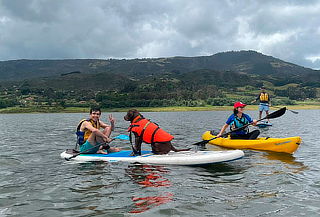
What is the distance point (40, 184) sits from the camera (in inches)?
382

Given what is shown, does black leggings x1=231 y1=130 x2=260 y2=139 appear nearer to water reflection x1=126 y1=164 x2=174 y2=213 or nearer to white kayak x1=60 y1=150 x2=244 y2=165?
white kayak x1=60 y1=150 x2=244 y2=165

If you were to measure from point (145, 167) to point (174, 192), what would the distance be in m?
3.60

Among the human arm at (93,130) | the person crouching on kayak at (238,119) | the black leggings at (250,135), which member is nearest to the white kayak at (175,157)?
the human arm at (93,130)

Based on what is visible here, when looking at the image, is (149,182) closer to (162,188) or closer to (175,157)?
(162,188)

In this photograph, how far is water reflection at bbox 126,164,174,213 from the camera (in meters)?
7.32

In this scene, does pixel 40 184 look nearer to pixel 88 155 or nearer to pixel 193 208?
pixel 88 155

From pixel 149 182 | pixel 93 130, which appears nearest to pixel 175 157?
pixel 149 182

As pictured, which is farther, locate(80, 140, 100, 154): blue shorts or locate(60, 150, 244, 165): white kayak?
locate(80, 140, 100, 154): blue shorts

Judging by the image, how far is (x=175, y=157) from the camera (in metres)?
11.9

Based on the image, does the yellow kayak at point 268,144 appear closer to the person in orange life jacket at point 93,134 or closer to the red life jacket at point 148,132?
the red life jacket at point 148,132

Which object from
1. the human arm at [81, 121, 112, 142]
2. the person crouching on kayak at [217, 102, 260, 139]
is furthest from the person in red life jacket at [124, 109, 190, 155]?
the person crouching on kayak at [217, 102, 260, 139]

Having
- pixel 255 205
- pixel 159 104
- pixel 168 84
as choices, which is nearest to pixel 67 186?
pixel 255 205

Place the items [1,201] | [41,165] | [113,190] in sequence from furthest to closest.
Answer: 1. [41,165]
2. [113,190]
3. [1,201]

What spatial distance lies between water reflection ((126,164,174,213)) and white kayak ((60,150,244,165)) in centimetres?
38
